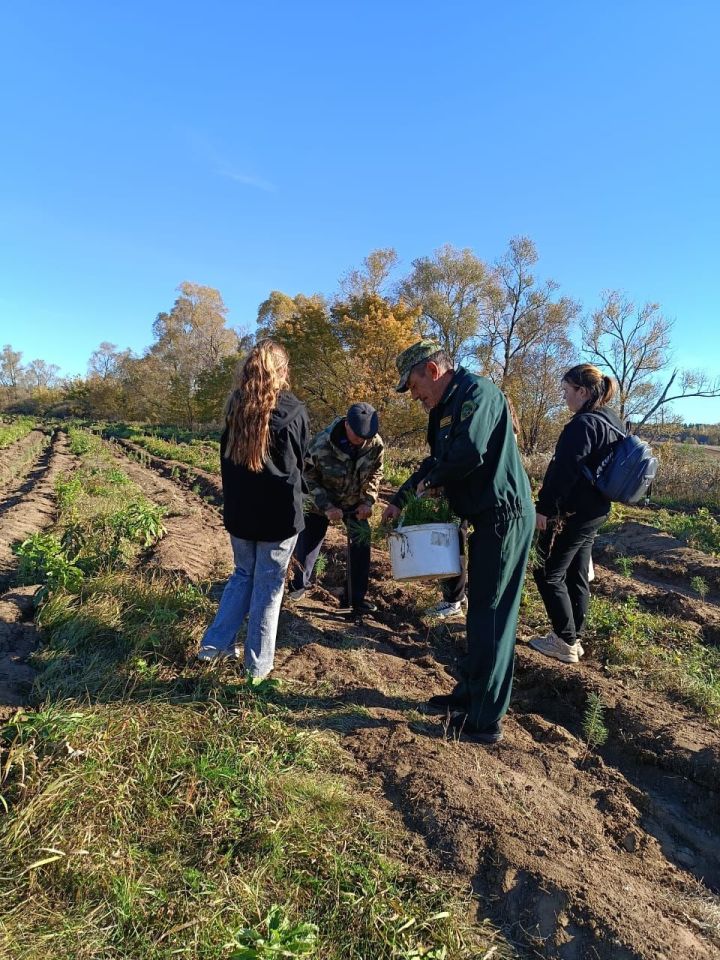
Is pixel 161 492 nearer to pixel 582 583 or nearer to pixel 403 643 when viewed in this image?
pixel 403 643

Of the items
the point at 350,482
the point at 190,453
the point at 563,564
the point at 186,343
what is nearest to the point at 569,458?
the point at 563,564

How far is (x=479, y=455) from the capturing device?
2.71 meters

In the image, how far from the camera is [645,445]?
3707 millimetres

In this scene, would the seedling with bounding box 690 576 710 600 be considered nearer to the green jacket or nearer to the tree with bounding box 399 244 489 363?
the green jacket

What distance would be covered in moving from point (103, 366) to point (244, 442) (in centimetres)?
7565

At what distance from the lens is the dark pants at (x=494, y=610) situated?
2.83 metres

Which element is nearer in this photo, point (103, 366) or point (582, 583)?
point (582, 583)

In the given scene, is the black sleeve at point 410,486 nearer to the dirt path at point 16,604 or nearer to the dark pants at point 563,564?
the dark pants at point 563,564

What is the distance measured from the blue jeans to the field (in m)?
0.16

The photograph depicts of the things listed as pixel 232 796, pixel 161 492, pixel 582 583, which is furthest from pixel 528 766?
pixel 161 492

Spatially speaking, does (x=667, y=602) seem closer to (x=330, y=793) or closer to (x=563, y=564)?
(x=563, y=564)

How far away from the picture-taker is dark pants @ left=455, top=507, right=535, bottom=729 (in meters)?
2.83

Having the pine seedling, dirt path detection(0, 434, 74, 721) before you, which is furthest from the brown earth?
the pine seedling

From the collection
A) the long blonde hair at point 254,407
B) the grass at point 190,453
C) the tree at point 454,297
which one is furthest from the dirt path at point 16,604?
the tree at point 454,297
